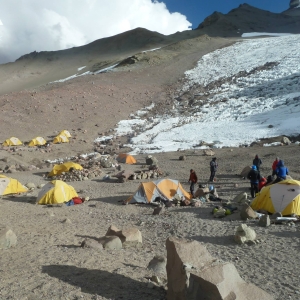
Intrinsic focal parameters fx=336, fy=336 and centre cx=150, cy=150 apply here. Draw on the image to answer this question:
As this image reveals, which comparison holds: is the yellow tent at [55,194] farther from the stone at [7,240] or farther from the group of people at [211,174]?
the stone at [7,240]

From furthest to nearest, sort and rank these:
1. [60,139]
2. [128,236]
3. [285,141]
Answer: [60,139] < [285,141] < [128,236]

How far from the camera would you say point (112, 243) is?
938cm

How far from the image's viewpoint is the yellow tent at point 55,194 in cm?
1703

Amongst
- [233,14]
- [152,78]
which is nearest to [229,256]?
[152,78]

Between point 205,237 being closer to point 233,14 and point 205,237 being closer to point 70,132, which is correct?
point 70,132

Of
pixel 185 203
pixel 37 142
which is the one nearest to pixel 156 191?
pixel 185 203

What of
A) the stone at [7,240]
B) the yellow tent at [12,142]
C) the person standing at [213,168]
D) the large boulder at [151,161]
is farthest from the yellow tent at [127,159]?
the stone at [7,240]

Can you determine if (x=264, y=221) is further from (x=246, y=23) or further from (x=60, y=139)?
(x=246, y=23)

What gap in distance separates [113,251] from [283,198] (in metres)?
7.02

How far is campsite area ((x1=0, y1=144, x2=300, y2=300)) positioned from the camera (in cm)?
694

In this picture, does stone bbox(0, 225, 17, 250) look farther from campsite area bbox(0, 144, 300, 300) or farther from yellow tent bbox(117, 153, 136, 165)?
yellow tent bbox(117, 153, 136, 165)

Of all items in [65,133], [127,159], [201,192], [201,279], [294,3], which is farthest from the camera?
[294,3]

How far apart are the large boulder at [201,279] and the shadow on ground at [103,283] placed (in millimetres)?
723

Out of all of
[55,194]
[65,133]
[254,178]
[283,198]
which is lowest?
[55,194]
